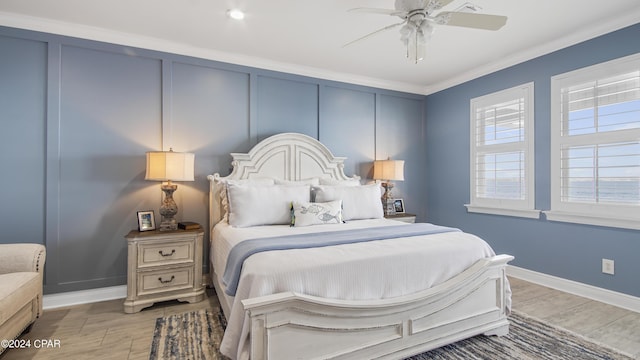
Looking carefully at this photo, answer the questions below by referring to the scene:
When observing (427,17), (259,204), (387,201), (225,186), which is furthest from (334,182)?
(427,17)

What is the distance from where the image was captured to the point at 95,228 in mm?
2973

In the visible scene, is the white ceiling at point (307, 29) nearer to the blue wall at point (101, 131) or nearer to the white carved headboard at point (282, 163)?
the blue wall at point (101, 131)

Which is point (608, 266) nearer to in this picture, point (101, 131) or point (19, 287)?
point (19, 287)

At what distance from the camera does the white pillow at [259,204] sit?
284cm

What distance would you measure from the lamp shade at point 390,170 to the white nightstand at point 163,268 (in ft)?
7.85

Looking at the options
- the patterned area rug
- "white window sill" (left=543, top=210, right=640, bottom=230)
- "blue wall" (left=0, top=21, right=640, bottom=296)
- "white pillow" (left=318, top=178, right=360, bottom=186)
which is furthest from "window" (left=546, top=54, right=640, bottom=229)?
"white pillow" (left=318, top=178, right=360, bottom=186)

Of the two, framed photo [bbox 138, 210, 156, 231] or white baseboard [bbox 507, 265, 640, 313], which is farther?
framed photo [bbox 138, 210, 156, 231]

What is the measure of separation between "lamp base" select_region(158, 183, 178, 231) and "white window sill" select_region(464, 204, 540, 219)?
143 inches

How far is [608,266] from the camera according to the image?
9.34 ft

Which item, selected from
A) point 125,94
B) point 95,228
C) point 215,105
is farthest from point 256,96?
point 95,228

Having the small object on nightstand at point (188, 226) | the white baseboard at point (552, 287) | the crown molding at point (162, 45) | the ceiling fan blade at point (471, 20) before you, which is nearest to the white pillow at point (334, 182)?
the crown molding at point (162, 45)

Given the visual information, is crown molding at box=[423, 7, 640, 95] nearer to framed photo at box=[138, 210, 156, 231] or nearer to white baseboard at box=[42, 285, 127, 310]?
framed photo at box=[138, 210, 156, 231]

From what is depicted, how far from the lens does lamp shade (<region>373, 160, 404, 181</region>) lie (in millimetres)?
4059

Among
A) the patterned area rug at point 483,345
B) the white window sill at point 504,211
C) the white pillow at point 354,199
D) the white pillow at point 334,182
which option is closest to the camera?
the patterned area rug at point 483,345
